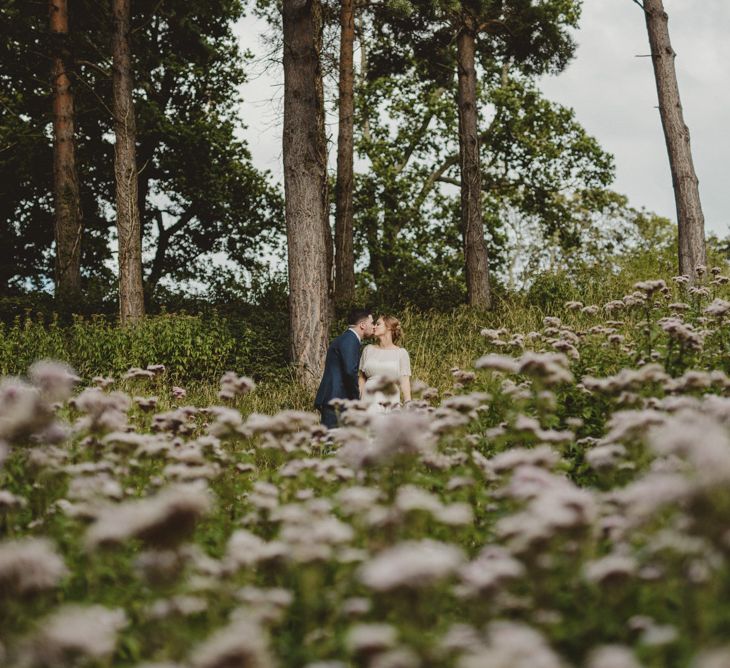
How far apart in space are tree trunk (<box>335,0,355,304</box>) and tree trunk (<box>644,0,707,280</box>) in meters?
7.68

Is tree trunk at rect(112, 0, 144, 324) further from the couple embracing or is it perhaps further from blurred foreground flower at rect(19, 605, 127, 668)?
blurred foreground flower at rect(19, 605, 127, 668)

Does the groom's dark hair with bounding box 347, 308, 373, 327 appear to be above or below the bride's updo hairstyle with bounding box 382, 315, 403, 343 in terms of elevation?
above

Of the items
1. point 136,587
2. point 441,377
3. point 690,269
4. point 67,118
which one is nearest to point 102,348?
point 441,377

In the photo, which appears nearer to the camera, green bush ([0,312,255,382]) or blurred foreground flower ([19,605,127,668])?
blurred foreground flower ([19,605,127,668])

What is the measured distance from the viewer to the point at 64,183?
20.4 meters

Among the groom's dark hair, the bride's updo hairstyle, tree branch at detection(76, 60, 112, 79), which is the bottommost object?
the bride's updo hairstyle

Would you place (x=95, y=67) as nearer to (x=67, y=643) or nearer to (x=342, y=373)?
(x=342, y=373)

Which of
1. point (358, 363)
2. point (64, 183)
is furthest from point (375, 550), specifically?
point (64, 183)

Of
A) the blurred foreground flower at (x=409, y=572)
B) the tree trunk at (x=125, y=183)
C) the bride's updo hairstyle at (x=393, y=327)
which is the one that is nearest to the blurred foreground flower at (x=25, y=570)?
the blurred foreground flower at (x=409, y=572)

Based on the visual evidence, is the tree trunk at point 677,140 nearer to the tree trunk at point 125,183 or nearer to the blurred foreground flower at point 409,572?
A: the tree trunk at point 125,183

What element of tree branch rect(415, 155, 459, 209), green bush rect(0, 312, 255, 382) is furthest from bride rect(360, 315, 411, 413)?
tree branch rect(415, 155, 459, 209)

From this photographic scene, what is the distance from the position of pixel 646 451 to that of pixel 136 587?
8.11 ft

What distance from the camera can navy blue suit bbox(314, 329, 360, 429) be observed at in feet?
30.4

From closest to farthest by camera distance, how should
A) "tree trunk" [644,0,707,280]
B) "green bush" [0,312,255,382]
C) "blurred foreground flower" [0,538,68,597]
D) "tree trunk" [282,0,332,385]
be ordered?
"blurred foreground flower" [0,538,68,597], "tree trunk" [282,0,332,385], "tree trunk" [644,0,707,280], "green bush" [0,312,255,382]
